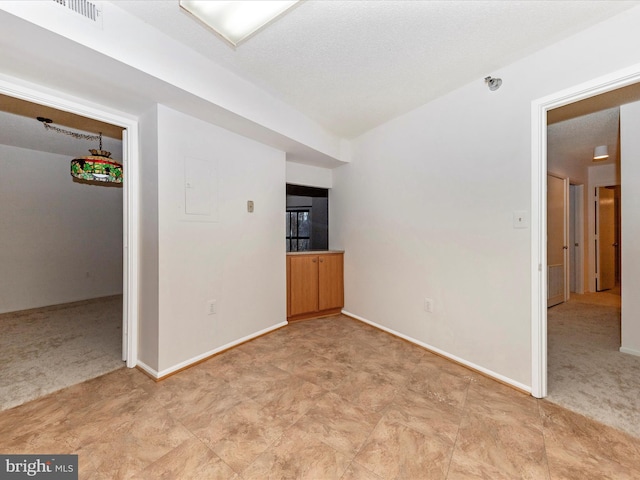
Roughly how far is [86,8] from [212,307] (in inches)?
86.9

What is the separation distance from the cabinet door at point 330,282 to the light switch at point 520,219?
6.96 feet

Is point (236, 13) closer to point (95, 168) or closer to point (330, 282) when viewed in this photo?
point (95, 168)

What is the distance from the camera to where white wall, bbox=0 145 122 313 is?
388cm

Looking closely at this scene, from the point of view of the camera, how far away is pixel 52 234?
14.1 ft

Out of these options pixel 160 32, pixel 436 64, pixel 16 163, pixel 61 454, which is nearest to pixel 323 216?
pixel 436 64

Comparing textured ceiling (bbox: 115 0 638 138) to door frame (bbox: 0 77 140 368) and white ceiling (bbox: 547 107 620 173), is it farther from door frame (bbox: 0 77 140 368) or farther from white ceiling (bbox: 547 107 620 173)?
white ceiling (bbox: 547 107 620 173)

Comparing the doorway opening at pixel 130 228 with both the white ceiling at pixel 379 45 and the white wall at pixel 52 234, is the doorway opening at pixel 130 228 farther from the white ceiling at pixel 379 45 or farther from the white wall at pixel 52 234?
the white wall at pixel 52 234

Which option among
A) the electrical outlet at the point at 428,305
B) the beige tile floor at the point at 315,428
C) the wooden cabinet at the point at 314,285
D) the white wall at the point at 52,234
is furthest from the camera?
the white wall at the point at 52,234

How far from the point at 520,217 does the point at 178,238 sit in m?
2.75

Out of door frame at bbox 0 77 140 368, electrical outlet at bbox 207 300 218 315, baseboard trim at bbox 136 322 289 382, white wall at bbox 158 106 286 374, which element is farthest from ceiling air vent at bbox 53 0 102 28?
baseboard trim at bbox 136 322 289 382

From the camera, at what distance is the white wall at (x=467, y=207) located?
1.82 m

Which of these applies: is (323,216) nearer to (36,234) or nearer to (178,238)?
(178,238)

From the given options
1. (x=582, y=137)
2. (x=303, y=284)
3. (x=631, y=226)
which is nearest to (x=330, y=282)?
(x=303, y=284)

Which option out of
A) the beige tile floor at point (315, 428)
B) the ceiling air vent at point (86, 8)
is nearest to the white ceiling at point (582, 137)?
the beige tile floor at point (315, 428)
